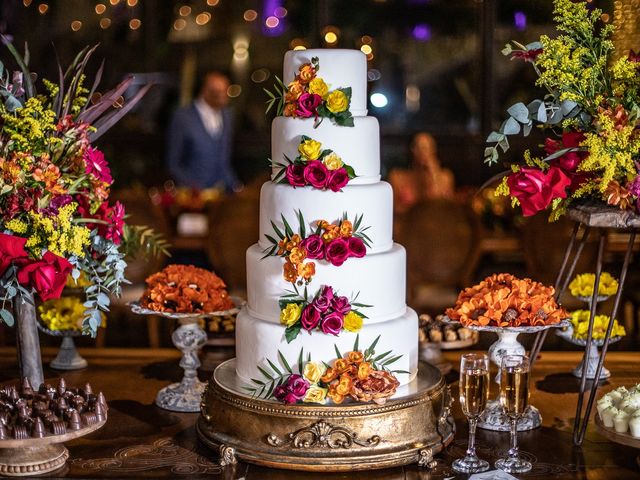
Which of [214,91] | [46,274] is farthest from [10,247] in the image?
Answer: [214,91]

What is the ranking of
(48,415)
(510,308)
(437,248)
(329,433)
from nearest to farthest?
1. (48,415)
2. (329,433)
3. (510,308)
4. (437,248)

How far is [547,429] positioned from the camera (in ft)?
10.7

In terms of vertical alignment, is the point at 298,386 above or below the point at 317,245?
below

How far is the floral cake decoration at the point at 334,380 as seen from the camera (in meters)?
2.99

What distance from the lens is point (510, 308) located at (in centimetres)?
326

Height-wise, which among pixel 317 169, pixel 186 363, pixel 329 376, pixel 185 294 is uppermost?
pixel 317 169

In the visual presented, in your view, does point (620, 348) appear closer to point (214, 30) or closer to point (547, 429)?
point (547, 429)

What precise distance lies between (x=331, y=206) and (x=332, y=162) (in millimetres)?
127

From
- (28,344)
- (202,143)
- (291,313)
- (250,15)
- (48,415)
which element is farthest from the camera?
(250,15)

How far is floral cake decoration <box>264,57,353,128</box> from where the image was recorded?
3.07 metres

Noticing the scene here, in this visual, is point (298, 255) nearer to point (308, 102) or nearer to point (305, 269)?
point (305, 269)

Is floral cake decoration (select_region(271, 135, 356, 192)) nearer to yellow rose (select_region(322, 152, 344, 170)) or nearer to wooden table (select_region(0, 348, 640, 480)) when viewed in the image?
yellow rose (select_region(322, 152, 344, 170))

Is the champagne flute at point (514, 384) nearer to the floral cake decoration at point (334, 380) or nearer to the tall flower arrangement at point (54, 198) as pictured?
the floral cake decoration at point (334, 380)

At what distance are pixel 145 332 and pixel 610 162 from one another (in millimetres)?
4519
